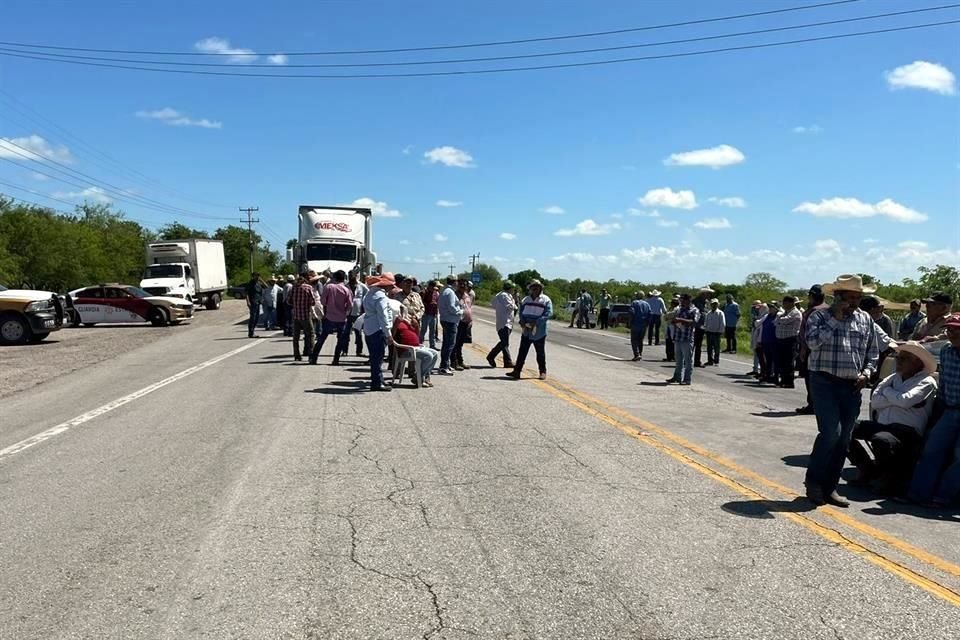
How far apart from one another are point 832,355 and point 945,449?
1.21m

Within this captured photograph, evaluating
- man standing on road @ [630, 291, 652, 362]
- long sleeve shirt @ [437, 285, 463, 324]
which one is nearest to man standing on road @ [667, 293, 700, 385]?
long sleeve shirt @ [437, 285, 463, 324]

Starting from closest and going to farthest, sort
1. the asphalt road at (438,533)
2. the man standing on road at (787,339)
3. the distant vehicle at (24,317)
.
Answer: the asphalt road at (438,533) < the man standing on road at (787,339) < the distant vehicle at (24,317)

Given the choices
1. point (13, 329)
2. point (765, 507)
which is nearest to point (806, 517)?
point (765, 507)

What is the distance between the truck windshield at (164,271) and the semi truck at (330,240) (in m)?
13.2

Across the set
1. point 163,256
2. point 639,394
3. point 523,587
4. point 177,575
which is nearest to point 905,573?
point 523,587

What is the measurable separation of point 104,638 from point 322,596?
104 cm

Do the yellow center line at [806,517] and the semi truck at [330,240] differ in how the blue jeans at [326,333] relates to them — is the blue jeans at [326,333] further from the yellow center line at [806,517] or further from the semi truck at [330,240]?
the semi truck at [330,240]

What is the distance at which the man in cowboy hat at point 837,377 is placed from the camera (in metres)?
6.25

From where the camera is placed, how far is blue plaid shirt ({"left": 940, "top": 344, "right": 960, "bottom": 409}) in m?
6.39

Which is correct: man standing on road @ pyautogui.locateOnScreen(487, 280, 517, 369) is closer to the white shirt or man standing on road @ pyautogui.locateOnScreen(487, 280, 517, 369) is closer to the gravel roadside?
the gravel roadside

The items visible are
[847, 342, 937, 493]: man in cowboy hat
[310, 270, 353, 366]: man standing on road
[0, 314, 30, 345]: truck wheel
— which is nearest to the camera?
[847, 342, 937, 493]: man in cowboy hat

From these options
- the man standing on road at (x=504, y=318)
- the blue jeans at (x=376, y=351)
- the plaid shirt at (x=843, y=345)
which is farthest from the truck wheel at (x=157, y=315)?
the plaid shirt at (x=843, y=345)

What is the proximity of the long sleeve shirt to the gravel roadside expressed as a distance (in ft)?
23.3

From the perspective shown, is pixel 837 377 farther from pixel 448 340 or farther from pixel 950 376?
pixel 448 340
